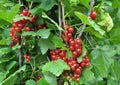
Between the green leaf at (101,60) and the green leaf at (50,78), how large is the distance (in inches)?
8.6

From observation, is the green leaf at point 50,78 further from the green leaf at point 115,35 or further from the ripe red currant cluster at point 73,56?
the green leaf at point 115,35

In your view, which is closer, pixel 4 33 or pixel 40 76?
pixel 40 76

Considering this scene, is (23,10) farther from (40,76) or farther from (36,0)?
(40,76)

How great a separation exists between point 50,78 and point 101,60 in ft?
0.91

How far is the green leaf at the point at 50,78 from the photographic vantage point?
142cm

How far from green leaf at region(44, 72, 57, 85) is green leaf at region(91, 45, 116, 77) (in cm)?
22

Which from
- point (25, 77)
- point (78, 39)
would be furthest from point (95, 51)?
point (25, 77)

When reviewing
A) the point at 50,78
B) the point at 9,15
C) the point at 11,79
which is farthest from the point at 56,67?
the point at 9,15

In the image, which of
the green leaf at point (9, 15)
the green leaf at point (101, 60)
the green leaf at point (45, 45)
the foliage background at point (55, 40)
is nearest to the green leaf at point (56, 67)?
the foliage background at point (55, 40)

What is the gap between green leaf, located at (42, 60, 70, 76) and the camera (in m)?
1.34

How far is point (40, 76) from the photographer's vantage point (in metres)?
1.54

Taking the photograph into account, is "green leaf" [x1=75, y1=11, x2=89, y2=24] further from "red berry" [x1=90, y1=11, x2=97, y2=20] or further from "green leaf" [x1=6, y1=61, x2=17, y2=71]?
"green leaf" [x1=6, y1=61, x2=17, y2=71]

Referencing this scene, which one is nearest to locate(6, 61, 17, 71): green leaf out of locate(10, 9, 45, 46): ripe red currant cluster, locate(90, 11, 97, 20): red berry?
locate(10, 9, 45, 46): ripe red currant cluster

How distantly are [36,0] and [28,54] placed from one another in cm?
30
